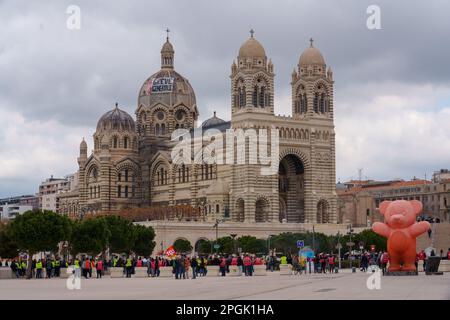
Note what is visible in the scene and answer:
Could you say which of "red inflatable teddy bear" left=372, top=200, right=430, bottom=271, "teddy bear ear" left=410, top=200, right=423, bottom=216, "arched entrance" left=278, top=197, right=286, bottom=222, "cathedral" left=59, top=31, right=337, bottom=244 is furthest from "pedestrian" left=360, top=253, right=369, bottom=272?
"arched entrance" left=278, top=197, right=286, bottom=222

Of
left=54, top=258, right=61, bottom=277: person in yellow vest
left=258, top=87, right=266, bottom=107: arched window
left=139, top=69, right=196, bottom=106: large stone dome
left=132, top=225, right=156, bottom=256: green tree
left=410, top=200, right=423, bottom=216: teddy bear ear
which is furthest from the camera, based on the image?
left=139, top=69, right=196, bottom=106: large stone dome

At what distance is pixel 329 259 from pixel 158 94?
269 feet

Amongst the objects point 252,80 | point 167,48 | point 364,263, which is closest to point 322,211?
point 252,80

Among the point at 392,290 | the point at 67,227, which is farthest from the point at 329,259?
the point at 392,290

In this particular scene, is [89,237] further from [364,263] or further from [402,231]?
[402,231]

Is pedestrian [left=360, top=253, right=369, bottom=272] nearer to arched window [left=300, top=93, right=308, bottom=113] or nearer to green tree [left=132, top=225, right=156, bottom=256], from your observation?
green tree [left=132, top=225, right=156, bottom=256]

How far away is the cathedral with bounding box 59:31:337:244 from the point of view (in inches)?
4515

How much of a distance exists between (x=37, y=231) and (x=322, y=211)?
65.3 m

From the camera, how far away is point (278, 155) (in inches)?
4540

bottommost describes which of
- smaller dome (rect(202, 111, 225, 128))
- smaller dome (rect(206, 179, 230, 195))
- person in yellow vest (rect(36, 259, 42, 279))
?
person in yellow vest (rect(36, 259, 42, 279))

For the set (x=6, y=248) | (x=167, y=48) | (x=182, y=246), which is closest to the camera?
(x=6, y=248)

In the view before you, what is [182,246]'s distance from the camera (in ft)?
348

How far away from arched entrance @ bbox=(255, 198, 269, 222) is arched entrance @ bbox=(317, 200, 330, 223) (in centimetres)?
775
